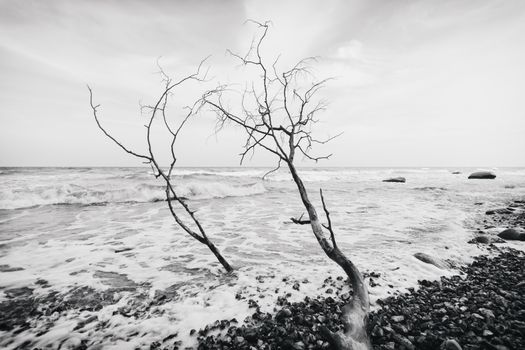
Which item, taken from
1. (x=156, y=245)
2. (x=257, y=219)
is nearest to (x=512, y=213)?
(x=257, y=219)

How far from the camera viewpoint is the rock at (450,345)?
8.57 feet

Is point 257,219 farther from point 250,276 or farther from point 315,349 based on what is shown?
point 315,349

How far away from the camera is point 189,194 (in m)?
18.8

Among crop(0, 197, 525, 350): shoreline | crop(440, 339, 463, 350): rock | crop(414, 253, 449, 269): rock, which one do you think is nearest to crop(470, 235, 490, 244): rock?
crop(414, 253, 449, 269): rock

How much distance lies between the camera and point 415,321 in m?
3.18

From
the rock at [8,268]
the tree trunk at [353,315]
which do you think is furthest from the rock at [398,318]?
the rock at [8,268]

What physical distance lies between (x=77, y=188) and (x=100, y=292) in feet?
52.0

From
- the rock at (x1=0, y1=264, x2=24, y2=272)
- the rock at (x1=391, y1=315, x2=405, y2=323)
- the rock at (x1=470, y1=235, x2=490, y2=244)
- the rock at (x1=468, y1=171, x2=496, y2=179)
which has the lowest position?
the rock at (x1=468, y1=171, x2=496, y2=179)

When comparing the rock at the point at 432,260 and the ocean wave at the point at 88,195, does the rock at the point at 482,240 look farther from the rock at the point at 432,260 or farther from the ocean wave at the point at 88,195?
the ocean wave at the point at 88,195

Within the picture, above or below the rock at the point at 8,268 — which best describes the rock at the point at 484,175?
below

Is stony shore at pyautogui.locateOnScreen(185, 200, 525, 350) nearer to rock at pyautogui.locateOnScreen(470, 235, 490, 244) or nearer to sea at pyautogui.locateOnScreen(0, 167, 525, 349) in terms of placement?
sea at pyautogui.locateOnScreen(0, 167, 525, 349)

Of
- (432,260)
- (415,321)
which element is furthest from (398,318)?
(432,260)

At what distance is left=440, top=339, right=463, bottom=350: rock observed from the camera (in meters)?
2.61

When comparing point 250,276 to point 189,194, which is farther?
point 189,194
